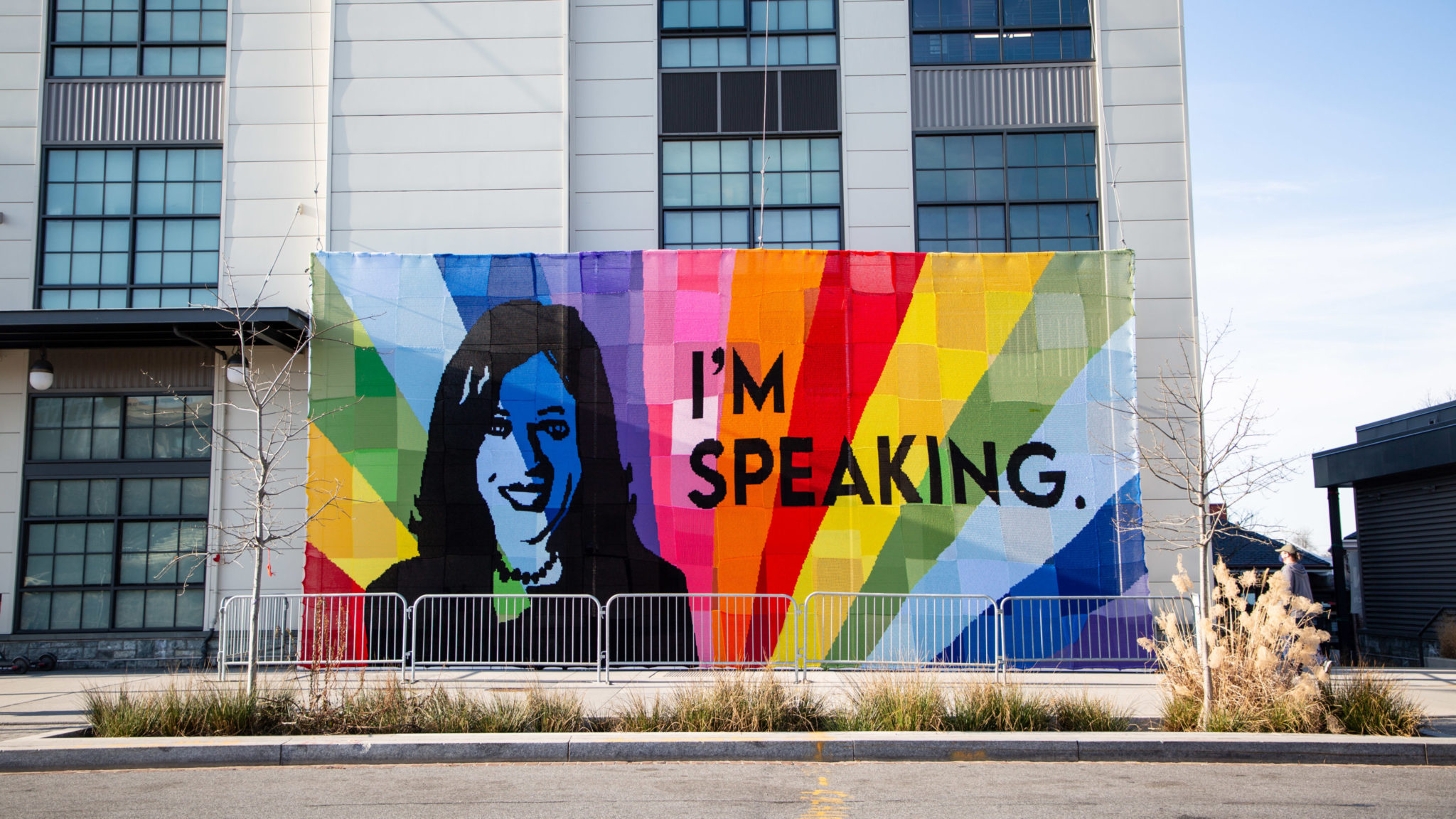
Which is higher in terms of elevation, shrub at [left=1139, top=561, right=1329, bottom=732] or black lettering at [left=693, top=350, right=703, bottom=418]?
black lettering at [left=693, top=350, right=703, bottom=418]

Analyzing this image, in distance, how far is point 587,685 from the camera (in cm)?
1317

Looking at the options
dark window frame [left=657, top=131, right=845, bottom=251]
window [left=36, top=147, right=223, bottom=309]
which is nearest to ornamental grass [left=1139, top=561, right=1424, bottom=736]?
dark window frame [left=657, top=131, right=845, bottom=251]

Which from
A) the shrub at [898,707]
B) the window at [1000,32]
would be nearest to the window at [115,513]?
the shrub at [898,707]

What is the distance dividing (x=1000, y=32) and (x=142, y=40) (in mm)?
14449

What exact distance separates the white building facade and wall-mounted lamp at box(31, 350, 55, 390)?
1.93 ft

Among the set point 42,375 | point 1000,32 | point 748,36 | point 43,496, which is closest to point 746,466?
point 748,36

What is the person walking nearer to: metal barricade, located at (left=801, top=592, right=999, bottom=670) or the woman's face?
metal barricade, located at (left=801, top=592, right=999, bottom=670)

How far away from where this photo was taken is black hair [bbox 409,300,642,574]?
50.5ft

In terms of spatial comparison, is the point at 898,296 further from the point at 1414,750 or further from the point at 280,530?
the point at 280,530

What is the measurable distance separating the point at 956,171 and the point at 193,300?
502 inches

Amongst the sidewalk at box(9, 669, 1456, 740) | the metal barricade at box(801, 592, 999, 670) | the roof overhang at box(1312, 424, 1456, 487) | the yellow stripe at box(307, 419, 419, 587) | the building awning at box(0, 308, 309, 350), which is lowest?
the sidewalk at box(9, 669, 1456, 740)

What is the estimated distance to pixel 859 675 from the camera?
12625 millimetres

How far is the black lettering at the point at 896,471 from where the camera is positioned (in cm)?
1539

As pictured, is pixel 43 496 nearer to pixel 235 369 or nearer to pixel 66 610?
pixel 66 610
